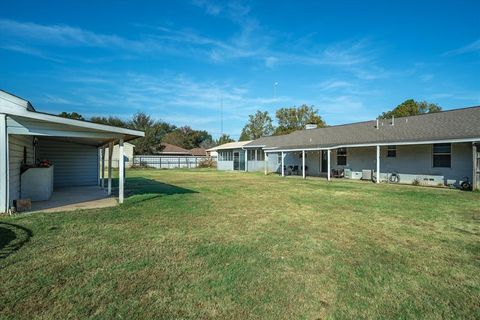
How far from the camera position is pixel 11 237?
17.4ft

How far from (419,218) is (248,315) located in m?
6.18

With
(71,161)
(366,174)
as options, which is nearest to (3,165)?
(71,161)

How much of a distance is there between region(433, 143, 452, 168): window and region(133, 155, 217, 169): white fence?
31959 mm

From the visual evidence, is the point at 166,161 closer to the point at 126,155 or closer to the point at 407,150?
the point at 126,155

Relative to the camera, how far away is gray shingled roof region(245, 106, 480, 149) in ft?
47.7

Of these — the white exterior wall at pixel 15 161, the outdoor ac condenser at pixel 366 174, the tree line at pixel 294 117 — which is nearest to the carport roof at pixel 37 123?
the white exterior wall at pixel 15 161

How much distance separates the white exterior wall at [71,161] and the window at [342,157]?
15667mm

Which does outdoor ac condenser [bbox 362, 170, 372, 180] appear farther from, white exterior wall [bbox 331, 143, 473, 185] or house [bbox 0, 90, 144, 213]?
house [bbox 0, 90, 144, 213]

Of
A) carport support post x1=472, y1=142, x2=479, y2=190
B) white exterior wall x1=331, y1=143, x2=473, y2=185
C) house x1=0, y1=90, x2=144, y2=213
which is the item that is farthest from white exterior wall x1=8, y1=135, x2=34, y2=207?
white exterior wall x1=331, y1=143, x2=473, y2=185

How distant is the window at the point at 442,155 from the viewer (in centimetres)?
1495

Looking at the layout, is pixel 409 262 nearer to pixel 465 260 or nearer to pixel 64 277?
pixel 465 260

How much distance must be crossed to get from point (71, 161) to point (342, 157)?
1685 centimetres

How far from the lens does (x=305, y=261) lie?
14.4 feet

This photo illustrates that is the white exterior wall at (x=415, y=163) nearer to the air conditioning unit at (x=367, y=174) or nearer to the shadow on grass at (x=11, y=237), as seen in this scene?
the air conditioning unit at (x=367, y=174)
